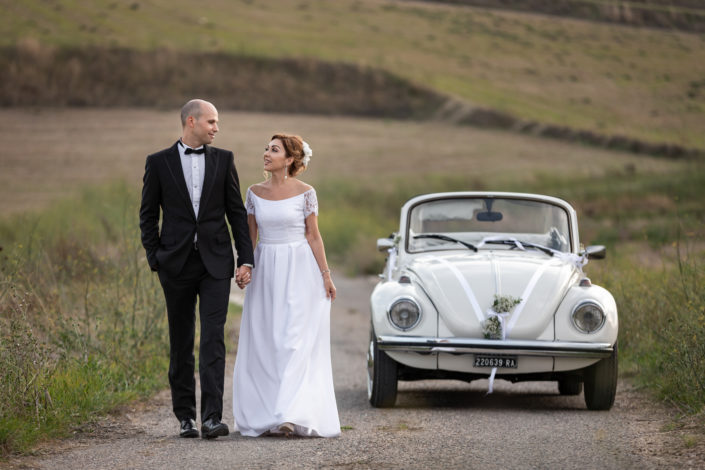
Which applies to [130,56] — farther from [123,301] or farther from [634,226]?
[123,301]

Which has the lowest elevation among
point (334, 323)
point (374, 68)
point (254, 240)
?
point (334, 323)

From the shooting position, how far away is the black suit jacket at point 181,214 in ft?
23.9

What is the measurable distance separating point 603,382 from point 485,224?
2.47 m

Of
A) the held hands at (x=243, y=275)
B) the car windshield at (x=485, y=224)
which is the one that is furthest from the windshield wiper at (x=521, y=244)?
the held hands at (x=243, y=275)

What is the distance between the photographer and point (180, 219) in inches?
289

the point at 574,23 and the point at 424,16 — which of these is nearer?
the point at 574,23

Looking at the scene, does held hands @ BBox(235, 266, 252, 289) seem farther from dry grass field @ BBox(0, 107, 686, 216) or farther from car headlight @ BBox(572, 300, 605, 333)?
dry grass field @ BBox(0, 107, 686, 216)

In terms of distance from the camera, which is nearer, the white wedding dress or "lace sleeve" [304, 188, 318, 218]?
the white wedding dress

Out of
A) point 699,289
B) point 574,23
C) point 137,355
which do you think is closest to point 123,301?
point 137,355

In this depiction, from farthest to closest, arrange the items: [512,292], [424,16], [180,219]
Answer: [424,16] < [512,292] < [180,219]

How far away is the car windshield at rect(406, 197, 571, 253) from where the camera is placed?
10.4m

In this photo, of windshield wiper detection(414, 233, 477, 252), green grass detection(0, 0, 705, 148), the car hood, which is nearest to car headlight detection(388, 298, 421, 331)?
the car hood

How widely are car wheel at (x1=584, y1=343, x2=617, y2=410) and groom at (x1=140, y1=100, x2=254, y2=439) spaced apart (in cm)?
323

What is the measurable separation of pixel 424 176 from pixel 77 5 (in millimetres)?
19756
